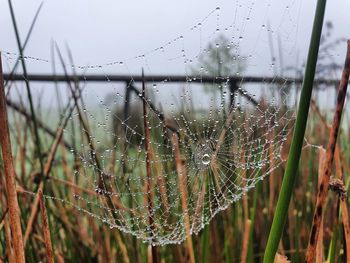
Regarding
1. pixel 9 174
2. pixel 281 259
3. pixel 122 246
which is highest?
pixel 9 174

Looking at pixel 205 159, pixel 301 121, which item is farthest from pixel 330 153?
pixel 205 159

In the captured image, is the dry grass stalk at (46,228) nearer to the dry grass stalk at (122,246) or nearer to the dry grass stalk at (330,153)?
the dry grass stalk at (330,153)

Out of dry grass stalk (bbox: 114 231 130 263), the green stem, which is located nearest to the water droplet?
dry grass stalk (bbox: 114 231 130 263)

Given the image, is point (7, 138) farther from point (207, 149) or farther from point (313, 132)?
point (313, 132)

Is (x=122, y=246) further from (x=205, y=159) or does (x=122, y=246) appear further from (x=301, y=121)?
(x=301, y=121)

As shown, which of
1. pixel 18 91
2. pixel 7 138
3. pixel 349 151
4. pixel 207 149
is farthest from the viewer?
pixel 349 151

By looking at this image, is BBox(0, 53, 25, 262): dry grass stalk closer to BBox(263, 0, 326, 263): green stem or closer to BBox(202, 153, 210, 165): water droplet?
BBox(263, 0, 326, 263): green stem

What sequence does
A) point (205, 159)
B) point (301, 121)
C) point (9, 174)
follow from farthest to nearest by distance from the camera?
point (205, 159), point (9, 174), point (301, 121)

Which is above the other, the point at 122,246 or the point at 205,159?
the point at 205,159

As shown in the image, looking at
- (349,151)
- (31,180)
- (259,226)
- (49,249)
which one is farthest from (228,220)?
Result: (349,151)

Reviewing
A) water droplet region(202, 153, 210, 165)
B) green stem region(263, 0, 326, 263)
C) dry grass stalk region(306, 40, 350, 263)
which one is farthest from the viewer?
water droplet region(202, 153, 210, 165)

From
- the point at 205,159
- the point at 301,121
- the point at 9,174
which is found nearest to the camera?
the point at 301,121
